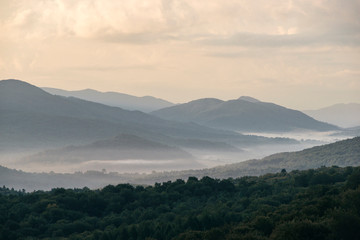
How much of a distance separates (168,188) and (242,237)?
74537 millimetres

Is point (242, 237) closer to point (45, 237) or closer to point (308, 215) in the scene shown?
point (308, 215)

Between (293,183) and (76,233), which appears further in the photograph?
(293,183)

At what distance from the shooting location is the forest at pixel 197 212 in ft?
197

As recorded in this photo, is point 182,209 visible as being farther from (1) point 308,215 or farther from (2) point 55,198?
(1) point 308,215

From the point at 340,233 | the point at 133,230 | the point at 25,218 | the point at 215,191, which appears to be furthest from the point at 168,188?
the point at 340,233

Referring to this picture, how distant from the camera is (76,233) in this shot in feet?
312

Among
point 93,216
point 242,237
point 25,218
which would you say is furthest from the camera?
point 93,216

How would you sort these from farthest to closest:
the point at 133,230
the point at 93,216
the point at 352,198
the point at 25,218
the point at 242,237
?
the point at 93,216
the point at 25,218
the point at 133,230
the point at 352,198
the point at 242,237

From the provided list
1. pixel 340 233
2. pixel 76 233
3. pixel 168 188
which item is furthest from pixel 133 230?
pixel 168 188

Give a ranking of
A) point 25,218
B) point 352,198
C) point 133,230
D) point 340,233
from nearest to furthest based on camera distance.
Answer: point 340,233 < point 352,198 < point 133,230 < point 25,218

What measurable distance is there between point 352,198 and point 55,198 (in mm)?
65045

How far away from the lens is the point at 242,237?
192ft

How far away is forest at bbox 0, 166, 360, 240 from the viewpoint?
60119mm

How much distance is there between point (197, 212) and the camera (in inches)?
3954
